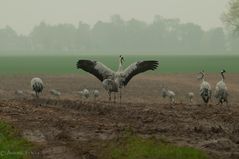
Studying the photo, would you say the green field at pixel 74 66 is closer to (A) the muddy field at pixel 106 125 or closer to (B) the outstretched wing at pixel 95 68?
(B) the outstretched wing at pixel 95 68

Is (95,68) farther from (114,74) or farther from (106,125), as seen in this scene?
(106,125)

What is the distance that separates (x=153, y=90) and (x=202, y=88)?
12517 millimetres

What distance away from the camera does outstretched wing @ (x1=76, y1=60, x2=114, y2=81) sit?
20.1 meters

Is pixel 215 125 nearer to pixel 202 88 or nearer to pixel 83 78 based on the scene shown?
pixel 202 88

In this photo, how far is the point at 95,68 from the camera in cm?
2038

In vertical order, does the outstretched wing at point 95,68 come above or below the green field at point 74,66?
above

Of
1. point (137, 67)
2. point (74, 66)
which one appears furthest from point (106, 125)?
point (74, 66)

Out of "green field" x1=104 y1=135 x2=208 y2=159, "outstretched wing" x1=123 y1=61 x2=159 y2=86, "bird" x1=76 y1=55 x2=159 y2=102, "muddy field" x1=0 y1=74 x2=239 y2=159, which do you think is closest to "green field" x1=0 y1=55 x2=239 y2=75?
"bird" x1=76 y1=55 x2=159 y2=102

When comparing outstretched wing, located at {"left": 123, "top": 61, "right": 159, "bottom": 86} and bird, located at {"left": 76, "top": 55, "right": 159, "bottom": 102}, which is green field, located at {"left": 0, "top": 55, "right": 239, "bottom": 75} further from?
outstretched wing, located at {"left": 123, "top": 61, "right": 159, "bottom": 86}

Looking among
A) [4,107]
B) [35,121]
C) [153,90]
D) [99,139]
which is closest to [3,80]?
[153,90]

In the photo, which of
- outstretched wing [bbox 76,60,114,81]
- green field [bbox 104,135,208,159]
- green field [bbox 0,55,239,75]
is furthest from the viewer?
green field [bbox 0,55,239,75]

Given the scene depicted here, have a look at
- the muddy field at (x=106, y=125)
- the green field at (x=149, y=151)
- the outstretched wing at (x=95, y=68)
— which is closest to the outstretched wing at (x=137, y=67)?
the outstretched wing at (x=95, y=68)

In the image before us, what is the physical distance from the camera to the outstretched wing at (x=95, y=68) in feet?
65.9

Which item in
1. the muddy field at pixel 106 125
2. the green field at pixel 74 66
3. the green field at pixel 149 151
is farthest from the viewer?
the green field at pixel 74 66
